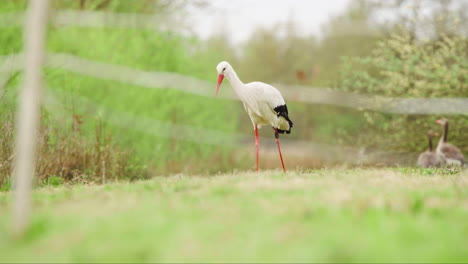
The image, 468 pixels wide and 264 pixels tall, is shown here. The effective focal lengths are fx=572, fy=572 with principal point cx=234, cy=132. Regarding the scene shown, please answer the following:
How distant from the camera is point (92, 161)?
9.93 metres

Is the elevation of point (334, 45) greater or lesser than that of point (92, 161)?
greater

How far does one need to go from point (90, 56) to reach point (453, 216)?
12050 mm

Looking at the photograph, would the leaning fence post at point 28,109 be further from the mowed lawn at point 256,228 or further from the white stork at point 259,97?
the white stork at point 259,97

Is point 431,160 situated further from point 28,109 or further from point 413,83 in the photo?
point 28,109

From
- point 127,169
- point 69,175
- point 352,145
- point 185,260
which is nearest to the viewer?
point 185,260

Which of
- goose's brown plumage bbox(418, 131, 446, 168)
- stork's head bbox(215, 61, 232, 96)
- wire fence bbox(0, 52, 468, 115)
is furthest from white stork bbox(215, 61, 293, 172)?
wire fence bbox(0, 52, 468, 115)

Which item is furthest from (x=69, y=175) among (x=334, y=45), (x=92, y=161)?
(x=334, y=45)

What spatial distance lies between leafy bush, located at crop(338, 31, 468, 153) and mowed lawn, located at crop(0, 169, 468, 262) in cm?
992

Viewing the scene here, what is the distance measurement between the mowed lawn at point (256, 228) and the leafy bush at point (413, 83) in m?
9.92

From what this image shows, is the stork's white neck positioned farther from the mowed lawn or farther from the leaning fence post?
the leaning fence post

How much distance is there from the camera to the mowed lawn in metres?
3.27

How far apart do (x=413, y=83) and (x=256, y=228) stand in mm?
12587

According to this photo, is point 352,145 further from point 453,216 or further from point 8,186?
point 453,216

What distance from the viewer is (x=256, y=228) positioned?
3.60m
